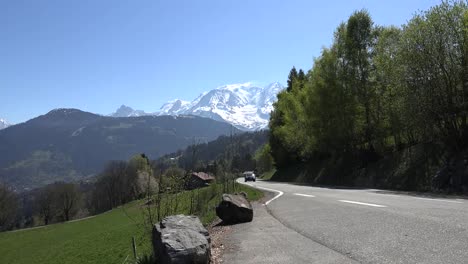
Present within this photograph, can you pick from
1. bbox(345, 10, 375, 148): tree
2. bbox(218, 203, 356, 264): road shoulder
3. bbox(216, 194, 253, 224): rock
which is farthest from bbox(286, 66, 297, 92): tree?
bbox(218, 203, 356, 264): road shoulder

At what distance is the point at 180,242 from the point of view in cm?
817

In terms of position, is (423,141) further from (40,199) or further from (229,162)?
(40,199)

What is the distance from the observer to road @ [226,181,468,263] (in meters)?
7.77

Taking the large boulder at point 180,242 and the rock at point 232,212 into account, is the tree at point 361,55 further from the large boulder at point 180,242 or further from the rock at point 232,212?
the large boulder at point 180,242

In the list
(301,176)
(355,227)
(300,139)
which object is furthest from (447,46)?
(301,176)

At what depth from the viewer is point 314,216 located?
567 inches

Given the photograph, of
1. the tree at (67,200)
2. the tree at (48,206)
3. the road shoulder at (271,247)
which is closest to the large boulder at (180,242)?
the road shoulder at (271,247)

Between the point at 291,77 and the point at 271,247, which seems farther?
the point at 291,77

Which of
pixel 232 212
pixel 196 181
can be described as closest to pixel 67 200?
pixel 196 181

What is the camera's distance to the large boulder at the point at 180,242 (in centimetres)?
782

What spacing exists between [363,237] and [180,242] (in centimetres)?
412

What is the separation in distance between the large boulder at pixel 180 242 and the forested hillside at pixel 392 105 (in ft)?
55.8

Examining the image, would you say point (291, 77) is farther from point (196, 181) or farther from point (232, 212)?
point (232, 212)

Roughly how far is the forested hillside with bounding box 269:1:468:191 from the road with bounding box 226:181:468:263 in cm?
1109
